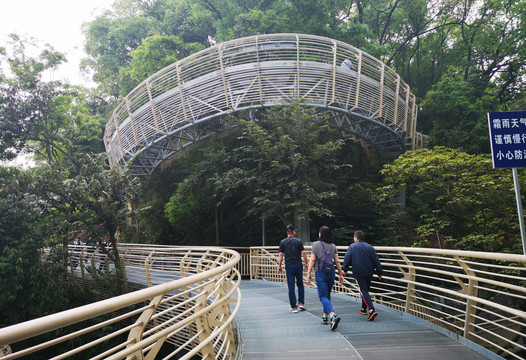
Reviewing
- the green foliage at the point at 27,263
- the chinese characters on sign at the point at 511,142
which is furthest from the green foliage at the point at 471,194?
the green foliage at the point at 27,263

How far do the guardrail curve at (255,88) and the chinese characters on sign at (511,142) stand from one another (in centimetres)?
1209

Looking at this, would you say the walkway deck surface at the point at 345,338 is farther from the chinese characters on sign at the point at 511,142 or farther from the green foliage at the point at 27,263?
the green foliage at the point at 27,263

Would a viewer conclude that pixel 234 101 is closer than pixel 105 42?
Yes

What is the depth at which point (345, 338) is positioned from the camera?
462 cm

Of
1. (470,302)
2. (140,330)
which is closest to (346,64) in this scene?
(470,302)

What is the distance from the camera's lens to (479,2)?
31.0 m

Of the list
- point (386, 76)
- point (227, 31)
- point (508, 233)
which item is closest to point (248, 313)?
point (508, 233)

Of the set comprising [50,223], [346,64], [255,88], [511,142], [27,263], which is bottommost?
[27,263]

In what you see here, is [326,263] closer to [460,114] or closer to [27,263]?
[27,263]

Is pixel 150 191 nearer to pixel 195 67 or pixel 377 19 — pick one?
pixel 195 67

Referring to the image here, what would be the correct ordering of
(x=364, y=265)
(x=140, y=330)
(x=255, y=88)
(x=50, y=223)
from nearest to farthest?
(x=140, y=330) → (x=364, y=265) → (x=50, y=223) → (x=255, y=88)

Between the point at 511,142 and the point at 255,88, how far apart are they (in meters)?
13.7

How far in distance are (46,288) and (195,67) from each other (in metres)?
11.2

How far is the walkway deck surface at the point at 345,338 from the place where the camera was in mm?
4020
